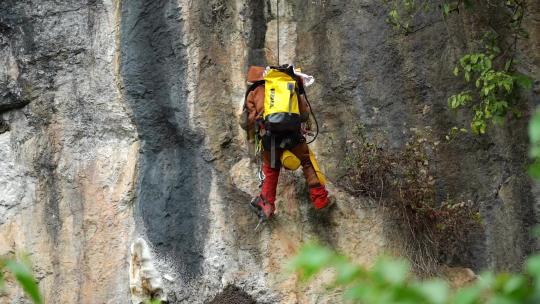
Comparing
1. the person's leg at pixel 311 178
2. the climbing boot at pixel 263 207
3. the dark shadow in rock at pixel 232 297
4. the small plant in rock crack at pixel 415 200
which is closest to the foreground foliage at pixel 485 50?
the small plant in rock crack at pixel 415 200

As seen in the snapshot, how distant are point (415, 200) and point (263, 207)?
5.25 ft

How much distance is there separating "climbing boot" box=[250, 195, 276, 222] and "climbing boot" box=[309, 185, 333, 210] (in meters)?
0.43

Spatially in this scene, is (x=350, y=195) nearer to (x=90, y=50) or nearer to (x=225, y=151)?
(x=225, y=151)

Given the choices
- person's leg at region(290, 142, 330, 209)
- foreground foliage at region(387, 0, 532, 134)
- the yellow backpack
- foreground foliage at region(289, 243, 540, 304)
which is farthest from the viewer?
person's leg at region(290, 142, 330, 209)

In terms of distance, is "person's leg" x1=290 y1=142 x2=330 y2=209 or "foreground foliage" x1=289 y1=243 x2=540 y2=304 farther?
"person's leg" x1=290 y1=142 x2=330 y2=209

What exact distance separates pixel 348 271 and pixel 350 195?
653 centimetres

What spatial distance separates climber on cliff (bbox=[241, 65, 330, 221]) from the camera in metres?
7.53

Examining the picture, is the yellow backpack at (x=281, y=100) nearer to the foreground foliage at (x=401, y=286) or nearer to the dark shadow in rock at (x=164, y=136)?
the dark shadow in rock at (x=164, y=136)

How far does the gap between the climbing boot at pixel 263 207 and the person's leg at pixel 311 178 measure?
0.45m

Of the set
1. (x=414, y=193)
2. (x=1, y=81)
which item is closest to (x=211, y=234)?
(x=414, y=193)

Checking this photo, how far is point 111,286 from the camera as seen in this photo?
845cm

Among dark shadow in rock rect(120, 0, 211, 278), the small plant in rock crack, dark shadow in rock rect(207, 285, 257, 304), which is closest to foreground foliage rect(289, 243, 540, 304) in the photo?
dark shadow in rock rect(207, 285, 257, 304)

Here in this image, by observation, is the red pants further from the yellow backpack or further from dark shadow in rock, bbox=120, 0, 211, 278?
dark shadow in rock, bbox=120, 0, 211, 278

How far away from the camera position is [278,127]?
7.50 meters
